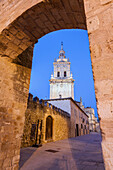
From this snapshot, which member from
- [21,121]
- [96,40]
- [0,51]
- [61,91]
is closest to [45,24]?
[0,51]

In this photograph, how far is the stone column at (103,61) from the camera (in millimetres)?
1085

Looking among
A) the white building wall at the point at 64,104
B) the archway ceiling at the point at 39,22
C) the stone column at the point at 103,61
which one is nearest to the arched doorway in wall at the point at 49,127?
the white building wall at the point at 64,104

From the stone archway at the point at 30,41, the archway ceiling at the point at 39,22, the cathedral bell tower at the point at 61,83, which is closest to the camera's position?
the stone archway at the point at 30,41

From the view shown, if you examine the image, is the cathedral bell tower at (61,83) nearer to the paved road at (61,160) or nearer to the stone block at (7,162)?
the paved road at (61,160)

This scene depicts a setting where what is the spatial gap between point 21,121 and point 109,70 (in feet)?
10.2

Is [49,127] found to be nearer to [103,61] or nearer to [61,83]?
[103,61]

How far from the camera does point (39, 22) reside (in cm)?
269

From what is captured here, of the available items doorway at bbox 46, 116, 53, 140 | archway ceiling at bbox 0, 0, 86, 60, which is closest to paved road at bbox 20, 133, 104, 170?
archway ceiling at bbox 0, 0, 86, 60

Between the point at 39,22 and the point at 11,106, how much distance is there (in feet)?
8.04

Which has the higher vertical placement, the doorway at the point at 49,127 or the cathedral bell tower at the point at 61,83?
the cathedral bell tower at the point at 61,83

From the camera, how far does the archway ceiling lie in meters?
2.26

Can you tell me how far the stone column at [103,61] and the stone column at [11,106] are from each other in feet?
8.72

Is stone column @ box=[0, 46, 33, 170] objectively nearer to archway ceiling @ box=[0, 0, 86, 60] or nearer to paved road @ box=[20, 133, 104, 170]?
archway ceiling @ box=[0, 0, 86, 60]

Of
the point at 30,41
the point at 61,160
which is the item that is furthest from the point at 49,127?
the point at 30,41
